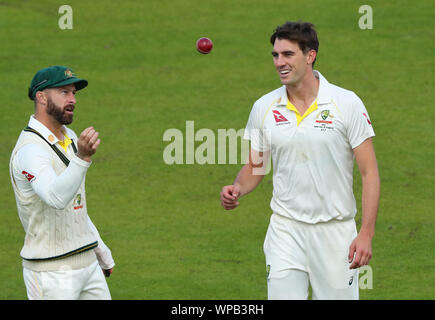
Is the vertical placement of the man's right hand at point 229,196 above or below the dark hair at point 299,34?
below

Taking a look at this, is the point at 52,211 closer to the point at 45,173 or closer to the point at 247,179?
the point at 45,173

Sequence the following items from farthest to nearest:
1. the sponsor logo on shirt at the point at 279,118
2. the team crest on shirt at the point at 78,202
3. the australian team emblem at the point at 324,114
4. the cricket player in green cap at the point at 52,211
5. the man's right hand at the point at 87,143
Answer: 1. the sponsor logo on shirt at the point at 279,118
2. the australian team emblem at the point at 324,114
3. the team crest on shirt at the point at 78,202
4. the cricket player in green cap at the point at 52,211
5. the man's right hand at the point at 87,143

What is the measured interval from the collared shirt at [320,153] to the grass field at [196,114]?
3.49 meters

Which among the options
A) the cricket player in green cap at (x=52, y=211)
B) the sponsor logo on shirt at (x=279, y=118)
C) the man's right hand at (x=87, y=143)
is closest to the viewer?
the man's right hand at (x=87, y=143)

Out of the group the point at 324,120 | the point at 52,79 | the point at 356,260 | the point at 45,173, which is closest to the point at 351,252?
the point at 356,260

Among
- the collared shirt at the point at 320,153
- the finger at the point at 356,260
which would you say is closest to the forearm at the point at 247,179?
the collared shirt at the point at 320,153

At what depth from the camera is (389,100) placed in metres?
15.9

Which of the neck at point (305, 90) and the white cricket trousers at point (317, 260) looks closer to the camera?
the white cricket trousers at point (317, 260)

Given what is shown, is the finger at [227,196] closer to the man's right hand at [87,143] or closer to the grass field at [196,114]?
the man's right hand at [87,143]

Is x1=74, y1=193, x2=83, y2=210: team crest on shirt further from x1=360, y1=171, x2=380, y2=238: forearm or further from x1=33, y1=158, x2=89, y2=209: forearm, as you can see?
x1=360, y1=171, x2=380, y2=238: forearm

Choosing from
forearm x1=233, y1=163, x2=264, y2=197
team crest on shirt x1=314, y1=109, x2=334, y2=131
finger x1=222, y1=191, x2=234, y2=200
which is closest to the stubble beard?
finger x1=222, y1=191, x2=234, y2=200

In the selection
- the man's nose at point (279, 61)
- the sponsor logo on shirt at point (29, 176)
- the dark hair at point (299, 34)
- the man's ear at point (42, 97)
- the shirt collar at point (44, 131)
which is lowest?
the sponsor logo on shirt at point (29, 176)

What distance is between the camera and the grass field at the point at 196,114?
11406 mm

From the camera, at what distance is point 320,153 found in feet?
23.8
